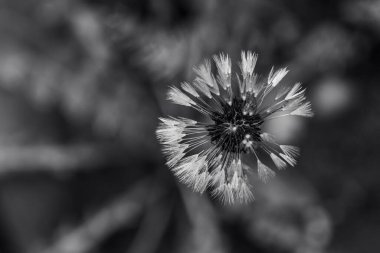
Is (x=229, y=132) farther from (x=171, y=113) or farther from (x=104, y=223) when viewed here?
(x=104, y=223)

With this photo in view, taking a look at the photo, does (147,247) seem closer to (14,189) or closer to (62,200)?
(62,200)

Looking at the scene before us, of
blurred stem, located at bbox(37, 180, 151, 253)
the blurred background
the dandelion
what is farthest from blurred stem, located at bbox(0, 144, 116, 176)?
the dandelion

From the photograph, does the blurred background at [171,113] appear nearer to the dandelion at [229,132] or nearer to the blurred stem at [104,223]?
the blurred stem at [104,223]

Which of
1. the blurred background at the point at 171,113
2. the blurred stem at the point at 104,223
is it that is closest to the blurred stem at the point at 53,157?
the blurred background at the point at 171,113

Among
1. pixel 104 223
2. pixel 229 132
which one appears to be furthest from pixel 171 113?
pixel 229 132

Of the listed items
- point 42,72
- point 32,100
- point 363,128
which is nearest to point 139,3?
point 42,72
